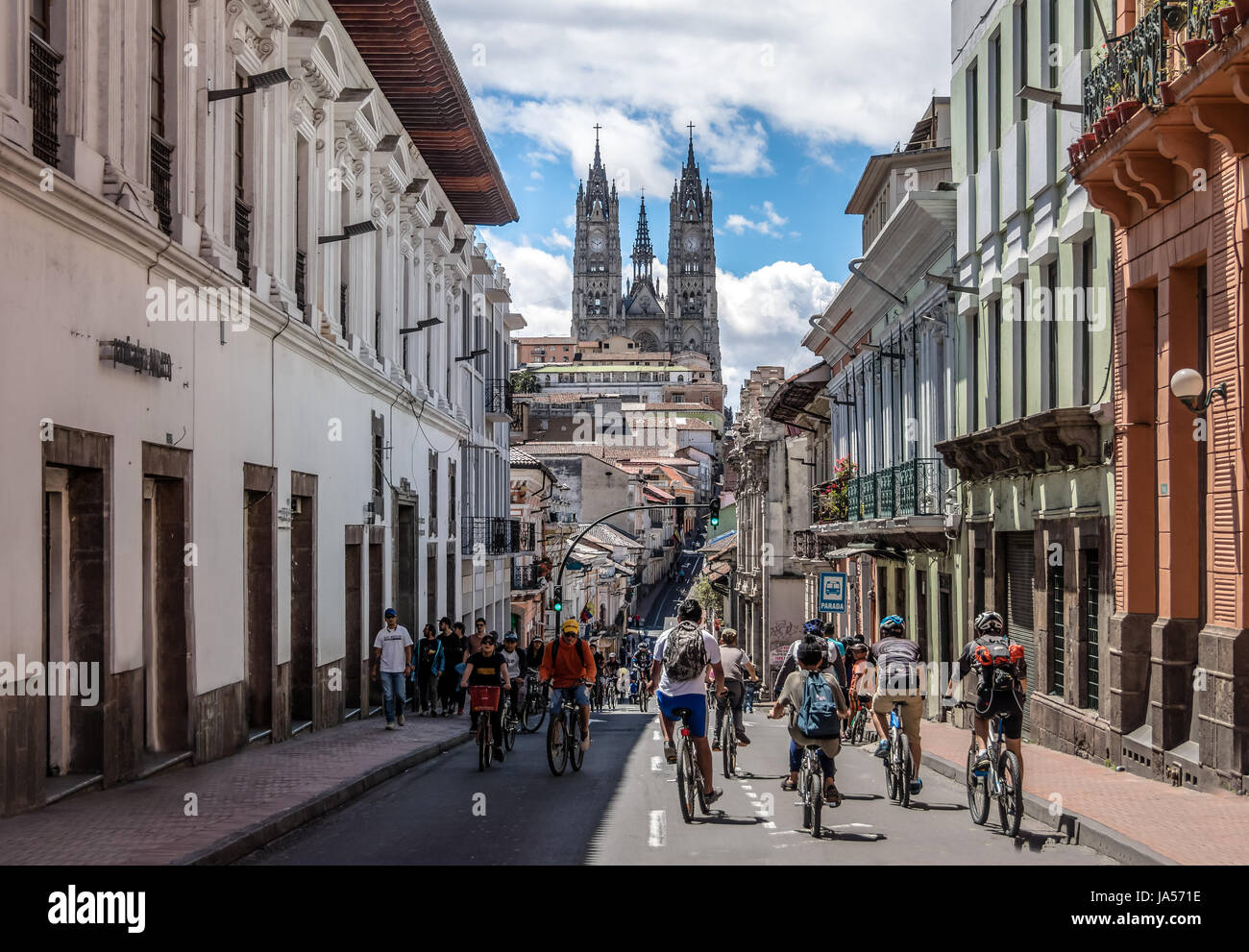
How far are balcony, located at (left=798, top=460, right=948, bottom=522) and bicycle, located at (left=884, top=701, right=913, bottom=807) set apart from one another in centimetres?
1142

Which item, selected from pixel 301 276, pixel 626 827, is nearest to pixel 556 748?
pixel 626 827

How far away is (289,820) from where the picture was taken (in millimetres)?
11594

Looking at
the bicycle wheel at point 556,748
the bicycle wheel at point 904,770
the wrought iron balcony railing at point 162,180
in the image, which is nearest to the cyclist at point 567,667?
the bicycle wheel at point 556,748

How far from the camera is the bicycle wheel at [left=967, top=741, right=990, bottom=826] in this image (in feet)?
36.6

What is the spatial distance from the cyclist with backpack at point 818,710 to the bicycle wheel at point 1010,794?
1.16 metres

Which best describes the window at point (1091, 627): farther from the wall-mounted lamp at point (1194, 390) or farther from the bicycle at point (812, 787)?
the bicycle at point (812, 787)

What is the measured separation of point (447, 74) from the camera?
26172 millimetres

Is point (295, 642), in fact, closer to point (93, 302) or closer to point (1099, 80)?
point (93, 302)

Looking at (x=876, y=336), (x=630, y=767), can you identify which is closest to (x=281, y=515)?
(x=630, y=767)

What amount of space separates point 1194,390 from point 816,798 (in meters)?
4.57

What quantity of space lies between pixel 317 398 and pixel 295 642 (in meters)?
3.40

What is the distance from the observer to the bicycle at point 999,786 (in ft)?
34.8

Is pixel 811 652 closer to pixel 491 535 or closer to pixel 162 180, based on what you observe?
pixel 162 180

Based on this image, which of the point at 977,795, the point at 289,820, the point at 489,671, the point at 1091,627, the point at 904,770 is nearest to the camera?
the point at 977,795
